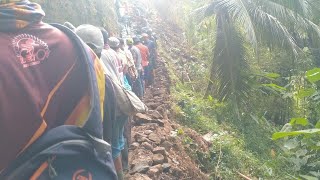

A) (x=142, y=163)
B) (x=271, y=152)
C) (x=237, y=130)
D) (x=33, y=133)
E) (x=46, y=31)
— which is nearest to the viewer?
(x=33, y=133)

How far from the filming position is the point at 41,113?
1252 millimetres

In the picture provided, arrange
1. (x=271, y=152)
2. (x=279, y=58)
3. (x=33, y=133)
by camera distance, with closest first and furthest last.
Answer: (x=33, y=133) → (x=271, y=152) → (x=279, y=58)

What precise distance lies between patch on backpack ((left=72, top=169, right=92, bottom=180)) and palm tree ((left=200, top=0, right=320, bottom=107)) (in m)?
7.10

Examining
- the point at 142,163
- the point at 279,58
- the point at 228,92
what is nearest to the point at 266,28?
the point at 228,92

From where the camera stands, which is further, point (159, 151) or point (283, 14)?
point (283, 14)

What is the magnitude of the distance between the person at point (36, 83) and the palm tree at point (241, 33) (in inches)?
273

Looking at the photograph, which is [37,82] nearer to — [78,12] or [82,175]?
[82,175]

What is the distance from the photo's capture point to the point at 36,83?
1251 mm

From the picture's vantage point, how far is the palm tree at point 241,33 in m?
8.27

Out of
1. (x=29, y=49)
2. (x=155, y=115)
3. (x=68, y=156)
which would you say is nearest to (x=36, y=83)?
(x=29, y=49)

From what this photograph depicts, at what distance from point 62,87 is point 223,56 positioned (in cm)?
753

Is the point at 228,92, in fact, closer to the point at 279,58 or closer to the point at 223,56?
the point at 223,56

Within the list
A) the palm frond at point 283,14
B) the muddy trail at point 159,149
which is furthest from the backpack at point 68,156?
the palm frond at point 283,14

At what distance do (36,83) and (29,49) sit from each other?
114 millimetres
